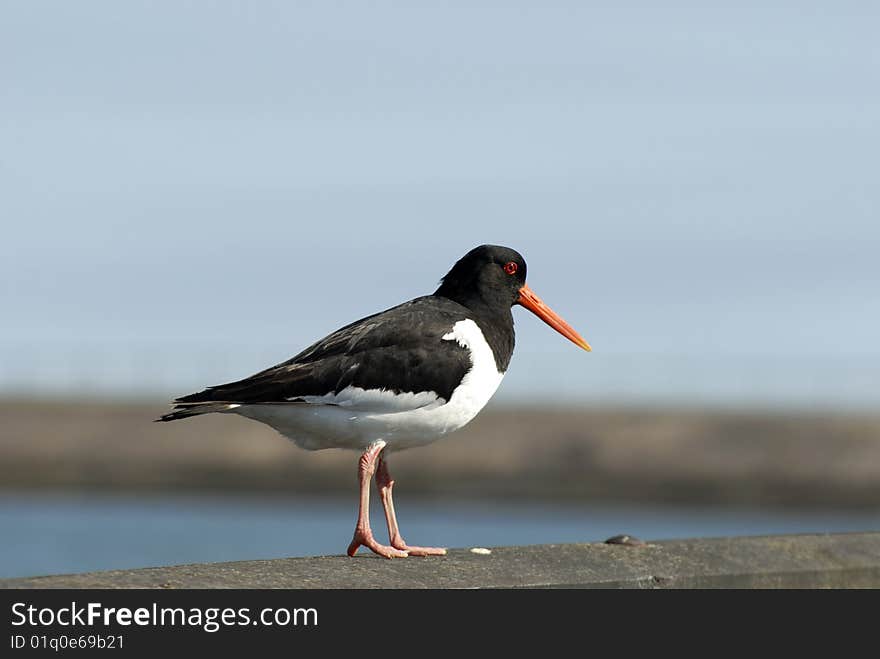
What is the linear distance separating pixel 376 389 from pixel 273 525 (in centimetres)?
4013

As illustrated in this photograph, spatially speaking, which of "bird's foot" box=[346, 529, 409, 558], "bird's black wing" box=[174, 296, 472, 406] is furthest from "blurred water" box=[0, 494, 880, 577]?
"bird's black wing" box=[174, 296, 472, 406]

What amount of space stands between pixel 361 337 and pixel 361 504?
3.81 ft

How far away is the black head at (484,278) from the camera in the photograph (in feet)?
34.2

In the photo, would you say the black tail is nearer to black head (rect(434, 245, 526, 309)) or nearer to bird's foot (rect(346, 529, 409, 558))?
bird's foot (rect(346, 529, 409, 558))

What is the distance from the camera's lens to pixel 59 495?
205 ft

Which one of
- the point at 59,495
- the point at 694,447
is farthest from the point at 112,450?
the point at 694,447

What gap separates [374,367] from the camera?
9.52 metres

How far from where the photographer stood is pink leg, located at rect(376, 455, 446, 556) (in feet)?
32.3

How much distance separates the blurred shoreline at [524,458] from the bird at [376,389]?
44425 mm

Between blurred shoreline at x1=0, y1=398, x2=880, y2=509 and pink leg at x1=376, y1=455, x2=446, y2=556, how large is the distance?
144 feet

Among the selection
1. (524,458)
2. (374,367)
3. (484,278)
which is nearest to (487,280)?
(484,278)

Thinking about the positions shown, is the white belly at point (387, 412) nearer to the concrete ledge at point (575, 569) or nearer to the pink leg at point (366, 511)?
the pink leg at point (366, 511)
